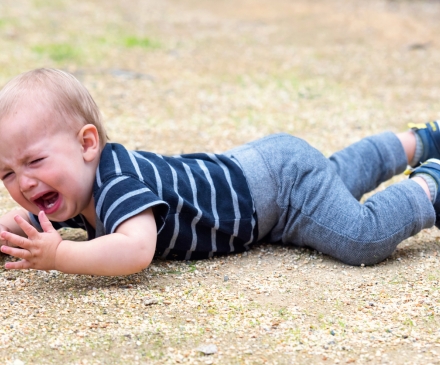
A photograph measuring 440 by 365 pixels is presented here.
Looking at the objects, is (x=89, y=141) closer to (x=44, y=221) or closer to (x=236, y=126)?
(x=44, y=221)

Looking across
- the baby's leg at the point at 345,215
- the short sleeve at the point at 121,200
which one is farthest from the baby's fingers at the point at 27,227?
the baby's leg at the point at 345,215

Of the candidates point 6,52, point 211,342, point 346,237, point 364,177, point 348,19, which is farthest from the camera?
point 348,19

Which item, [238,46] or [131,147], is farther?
[238,46]

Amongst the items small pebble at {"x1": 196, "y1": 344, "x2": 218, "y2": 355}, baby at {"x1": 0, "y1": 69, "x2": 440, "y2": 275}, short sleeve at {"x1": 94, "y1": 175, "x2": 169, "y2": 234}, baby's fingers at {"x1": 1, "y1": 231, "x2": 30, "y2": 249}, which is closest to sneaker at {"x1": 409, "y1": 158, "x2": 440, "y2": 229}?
baby at {"x1": 0, "y1": 69, "x2": 440, "y2": 275}

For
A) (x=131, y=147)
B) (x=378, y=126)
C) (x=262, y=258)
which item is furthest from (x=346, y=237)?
(x=378, y=126)

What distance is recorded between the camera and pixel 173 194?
2.44 metres

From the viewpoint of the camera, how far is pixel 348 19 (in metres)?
9.31

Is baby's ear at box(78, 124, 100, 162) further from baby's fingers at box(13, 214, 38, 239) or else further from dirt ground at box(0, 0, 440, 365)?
dirt ground at box(0, 0, 440, 365)

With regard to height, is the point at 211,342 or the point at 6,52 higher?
the point at 6,52

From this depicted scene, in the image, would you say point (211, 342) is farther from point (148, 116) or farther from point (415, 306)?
point (148, 116)

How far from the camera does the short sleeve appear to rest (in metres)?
2.27

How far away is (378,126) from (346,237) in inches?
91.9

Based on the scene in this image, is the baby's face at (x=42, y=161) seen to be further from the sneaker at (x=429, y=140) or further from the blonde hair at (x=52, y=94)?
the sneaker at (x=429, y=140)

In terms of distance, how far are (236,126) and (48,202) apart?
2.53 metres
